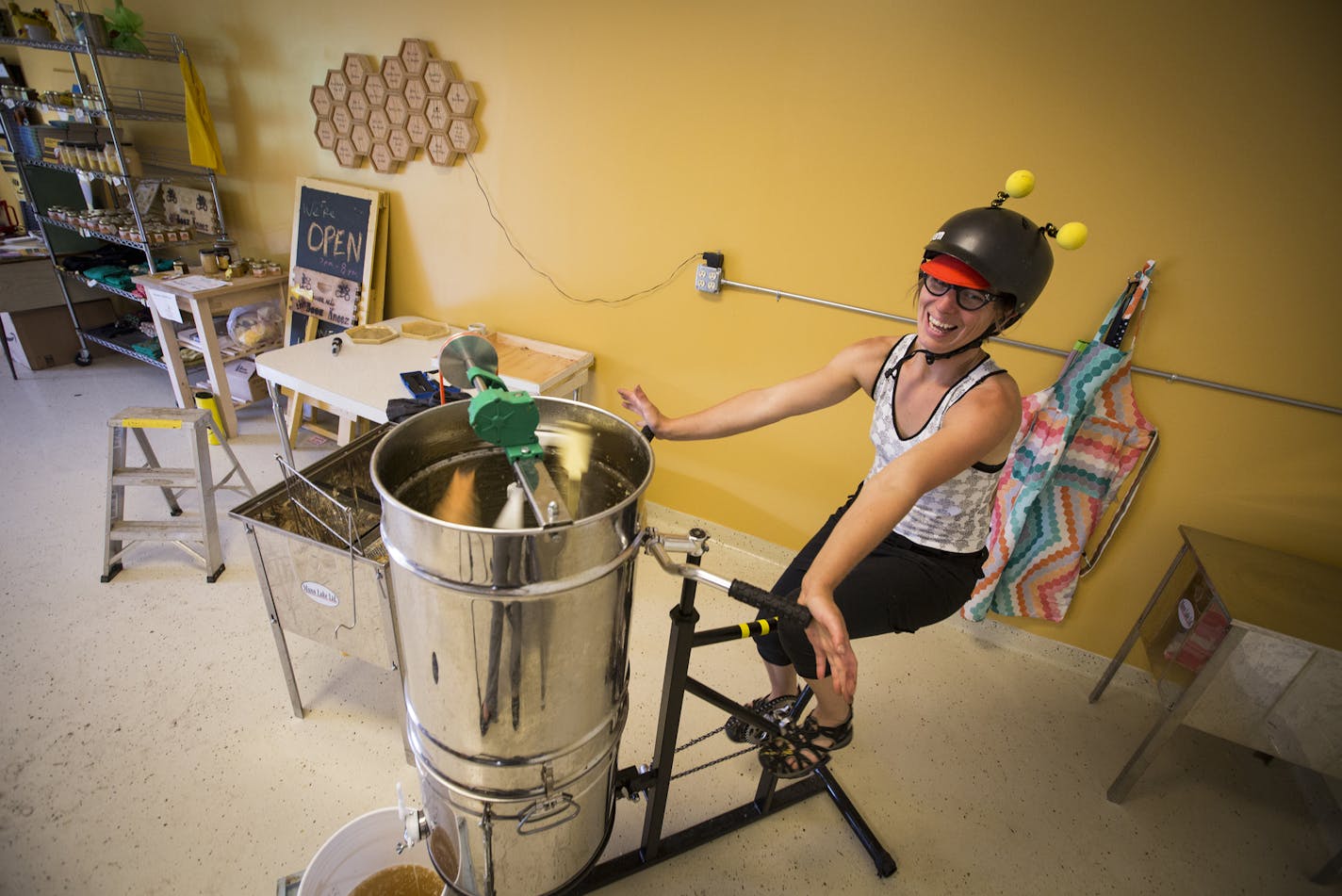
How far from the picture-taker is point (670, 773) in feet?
4.14

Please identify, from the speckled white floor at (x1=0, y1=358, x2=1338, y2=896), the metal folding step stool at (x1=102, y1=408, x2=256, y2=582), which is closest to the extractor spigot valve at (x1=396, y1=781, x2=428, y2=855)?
the speckled white floor at (x1=0, y1=358, x2=1338, y2=896)

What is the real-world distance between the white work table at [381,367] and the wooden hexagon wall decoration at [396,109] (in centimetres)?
74

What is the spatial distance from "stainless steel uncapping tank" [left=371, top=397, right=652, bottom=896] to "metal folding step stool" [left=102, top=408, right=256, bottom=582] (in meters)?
1.56

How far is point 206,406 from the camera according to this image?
2.87m

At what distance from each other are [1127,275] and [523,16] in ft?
7.21

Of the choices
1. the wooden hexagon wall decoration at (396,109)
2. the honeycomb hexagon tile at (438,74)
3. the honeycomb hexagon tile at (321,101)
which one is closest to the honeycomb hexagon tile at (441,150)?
the wooden hexagon wall decoration at (396,109)

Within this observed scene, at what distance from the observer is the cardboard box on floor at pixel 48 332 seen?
10.8ft

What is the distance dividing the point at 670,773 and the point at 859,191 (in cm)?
176

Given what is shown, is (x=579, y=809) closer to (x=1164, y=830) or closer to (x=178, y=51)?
(x=1164, y=830)

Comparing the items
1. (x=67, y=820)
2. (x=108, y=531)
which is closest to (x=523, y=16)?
(x=108, y=531)

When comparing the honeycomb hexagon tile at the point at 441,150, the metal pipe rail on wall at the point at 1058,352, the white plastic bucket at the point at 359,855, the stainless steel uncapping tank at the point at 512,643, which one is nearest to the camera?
the stainless steel uncapping tank at the point at 512,643

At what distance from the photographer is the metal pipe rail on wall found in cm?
165

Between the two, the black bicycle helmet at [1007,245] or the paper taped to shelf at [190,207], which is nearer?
the black bicycle helmet at [1007,245]

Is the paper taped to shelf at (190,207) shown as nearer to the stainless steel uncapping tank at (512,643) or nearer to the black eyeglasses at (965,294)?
the stainless steel uncapping tank at (512,643)
